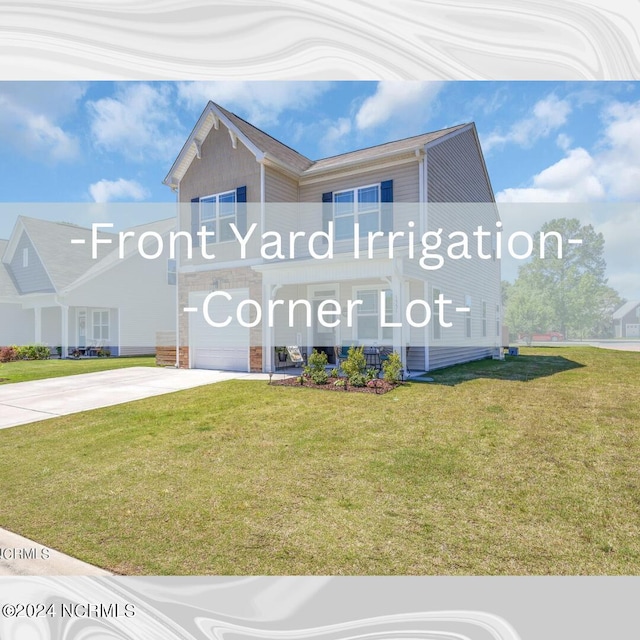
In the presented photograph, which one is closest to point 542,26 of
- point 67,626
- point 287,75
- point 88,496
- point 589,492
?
point 287,75

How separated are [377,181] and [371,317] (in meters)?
4.25

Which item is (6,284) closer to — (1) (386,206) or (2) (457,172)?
(1) (386,206)

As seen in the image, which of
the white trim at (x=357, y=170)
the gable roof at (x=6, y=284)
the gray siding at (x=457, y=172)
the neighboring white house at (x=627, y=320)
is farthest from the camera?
the neighboring white house at (x=627, y=320)

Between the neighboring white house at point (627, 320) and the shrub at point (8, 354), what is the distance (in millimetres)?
54832

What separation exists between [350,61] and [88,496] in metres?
4.32

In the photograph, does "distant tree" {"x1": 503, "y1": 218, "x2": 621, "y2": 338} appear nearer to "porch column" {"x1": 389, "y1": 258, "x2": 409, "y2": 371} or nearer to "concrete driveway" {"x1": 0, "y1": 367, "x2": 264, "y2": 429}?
"porch column" {"x1": 389, "y1": 258, "x2": 409, "y2": 371}

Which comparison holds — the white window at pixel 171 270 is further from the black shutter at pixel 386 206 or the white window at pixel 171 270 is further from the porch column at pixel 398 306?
the porch column at pixel 398 306

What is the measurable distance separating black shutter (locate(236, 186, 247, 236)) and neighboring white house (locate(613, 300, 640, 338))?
4836 cm

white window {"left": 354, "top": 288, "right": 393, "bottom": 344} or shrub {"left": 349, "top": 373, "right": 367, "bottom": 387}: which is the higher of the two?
white window {"left": 354, "top": 288, "right": 393, "bottom": 344}

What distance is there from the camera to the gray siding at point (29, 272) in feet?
70.1

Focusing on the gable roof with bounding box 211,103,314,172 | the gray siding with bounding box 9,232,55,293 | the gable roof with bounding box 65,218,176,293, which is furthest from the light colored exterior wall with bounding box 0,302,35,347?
the gable roof with bounding box 211,103,314,172

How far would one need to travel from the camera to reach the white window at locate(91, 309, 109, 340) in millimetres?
21766

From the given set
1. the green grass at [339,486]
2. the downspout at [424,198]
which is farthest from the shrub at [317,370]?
the downspout at [424,198]

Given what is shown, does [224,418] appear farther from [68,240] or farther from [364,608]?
[68,240]
